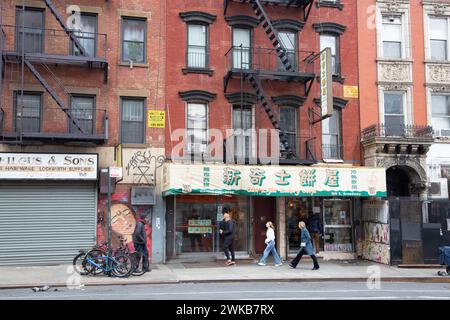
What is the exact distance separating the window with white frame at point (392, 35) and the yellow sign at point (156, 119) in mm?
10510

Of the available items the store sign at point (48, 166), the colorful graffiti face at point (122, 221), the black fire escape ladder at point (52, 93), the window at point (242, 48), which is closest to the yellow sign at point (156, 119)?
the store sign at point (48, 166)

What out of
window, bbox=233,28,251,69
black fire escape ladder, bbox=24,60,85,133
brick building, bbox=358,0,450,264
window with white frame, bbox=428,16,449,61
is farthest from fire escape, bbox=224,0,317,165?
black fire escape ladder, bbox=24,60,85,133

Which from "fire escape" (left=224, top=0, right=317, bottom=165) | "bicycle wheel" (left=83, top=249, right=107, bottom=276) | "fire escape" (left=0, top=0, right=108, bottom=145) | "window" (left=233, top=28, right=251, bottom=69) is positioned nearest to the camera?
"bicycle wheel" (left=83, top=249, right=107, bottom=276)

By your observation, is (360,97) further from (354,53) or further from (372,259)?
(372,259)

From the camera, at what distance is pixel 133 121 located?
62.4ft

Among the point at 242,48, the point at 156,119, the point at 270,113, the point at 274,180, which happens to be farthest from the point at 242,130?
the point at 156,119

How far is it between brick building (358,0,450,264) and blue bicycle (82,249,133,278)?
10.5m

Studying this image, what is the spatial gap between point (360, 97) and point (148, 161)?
9.68m

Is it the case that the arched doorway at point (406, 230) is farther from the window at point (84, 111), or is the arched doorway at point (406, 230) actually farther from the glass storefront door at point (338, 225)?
the window at point (84, 111)

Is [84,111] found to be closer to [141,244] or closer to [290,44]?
[141,244]

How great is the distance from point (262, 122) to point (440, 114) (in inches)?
329

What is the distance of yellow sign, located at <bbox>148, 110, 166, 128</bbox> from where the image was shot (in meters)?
19.0

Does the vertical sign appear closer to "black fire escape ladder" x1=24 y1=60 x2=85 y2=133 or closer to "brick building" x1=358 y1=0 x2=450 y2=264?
"brick building" x1=358 y1=0 x2=450 y2=264

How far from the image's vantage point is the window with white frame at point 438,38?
72.4 ft
